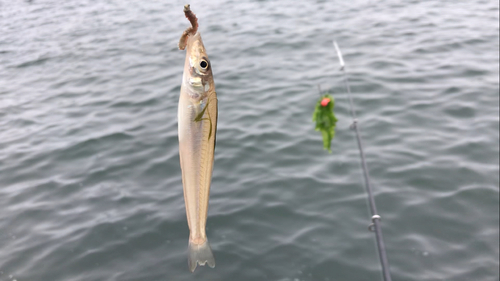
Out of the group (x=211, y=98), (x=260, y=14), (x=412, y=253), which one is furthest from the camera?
(x=260, y=14)

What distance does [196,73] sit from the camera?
2.10 metres

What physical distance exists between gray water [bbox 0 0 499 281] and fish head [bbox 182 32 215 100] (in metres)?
4.11

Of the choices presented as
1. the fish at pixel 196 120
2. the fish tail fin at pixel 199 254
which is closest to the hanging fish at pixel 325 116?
the fish tail fin at pixel 199 254

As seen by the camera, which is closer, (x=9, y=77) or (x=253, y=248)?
(x=253, y=248)

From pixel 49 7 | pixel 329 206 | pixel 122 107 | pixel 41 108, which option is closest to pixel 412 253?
pixel 329 206

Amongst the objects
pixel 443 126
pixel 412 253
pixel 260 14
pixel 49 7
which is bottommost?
pixel 412 253

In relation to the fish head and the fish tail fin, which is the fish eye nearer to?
the fish head

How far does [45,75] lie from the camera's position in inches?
482

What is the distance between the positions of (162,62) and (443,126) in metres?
6.96

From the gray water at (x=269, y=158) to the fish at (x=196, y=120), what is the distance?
3.80 m

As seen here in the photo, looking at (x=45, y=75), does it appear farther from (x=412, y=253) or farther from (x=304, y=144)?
(x=412, y=253)

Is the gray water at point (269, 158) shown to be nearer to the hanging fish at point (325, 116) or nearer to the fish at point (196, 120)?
the hanging fish at point (325, 116)

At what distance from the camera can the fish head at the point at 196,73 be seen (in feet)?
6.86

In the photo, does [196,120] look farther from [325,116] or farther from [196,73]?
[325,116]
